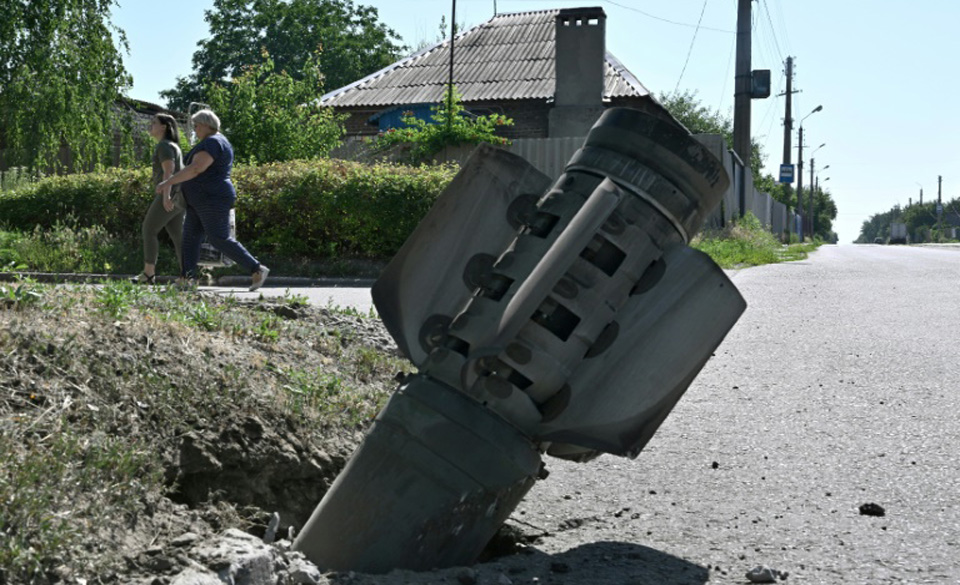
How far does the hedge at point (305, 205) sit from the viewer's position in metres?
14.8

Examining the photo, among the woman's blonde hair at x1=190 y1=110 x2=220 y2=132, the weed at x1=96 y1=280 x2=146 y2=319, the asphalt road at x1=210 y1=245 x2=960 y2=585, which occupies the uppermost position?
the woman's blonde hair at x1=190 y1=110 x2=220 y2=132

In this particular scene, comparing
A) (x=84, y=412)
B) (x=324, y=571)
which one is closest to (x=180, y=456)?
(x=84, y=412)

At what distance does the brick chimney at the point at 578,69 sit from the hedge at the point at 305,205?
28.0 ft

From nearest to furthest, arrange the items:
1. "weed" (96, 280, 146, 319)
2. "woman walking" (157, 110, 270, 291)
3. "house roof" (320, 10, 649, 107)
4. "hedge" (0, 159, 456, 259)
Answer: "weed" (96, 280, 146, 319) → "woman walking" (157, 110, 270, 291) → "hedge" (0, 159, 456, 259) → "house roof" (320, 10, 649, 107)

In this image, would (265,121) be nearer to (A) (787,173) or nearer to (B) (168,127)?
(B) (168,127)

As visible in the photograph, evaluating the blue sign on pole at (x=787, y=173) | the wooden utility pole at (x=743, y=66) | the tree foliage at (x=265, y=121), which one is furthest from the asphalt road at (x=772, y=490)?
the blue sign on pole at (x=787, y=173)

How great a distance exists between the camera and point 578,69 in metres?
23.4

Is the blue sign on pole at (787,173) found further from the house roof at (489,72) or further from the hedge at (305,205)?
the hedge at (305,205)

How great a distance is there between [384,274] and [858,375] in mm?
4032

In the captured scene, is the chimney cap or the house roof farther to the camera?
the house roof

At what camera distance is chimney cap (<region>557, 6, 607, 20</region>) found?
73.6 feet

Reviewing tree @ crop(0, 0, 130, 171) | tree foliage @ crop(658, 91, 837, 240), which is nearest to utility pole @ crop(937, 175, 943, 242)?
tree foliage @ crop(658, 91, 837, 240)

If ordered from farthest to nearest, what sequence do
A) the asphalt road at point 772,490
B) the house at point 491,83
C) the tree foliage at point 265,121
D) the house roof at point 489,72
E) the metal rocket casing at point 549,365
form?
the house roof at point 489,72 → the house at point 491,83 → the tree foliage at point 265,121 → the asphalt road at point 772,490 → the metal rocket casing at point 549,365

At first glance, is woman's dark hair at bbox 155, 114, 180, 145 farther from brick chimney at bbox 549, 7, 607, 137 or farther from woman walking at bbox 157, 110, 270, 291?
brick chimney at bbox 549, 7, 607, 137
